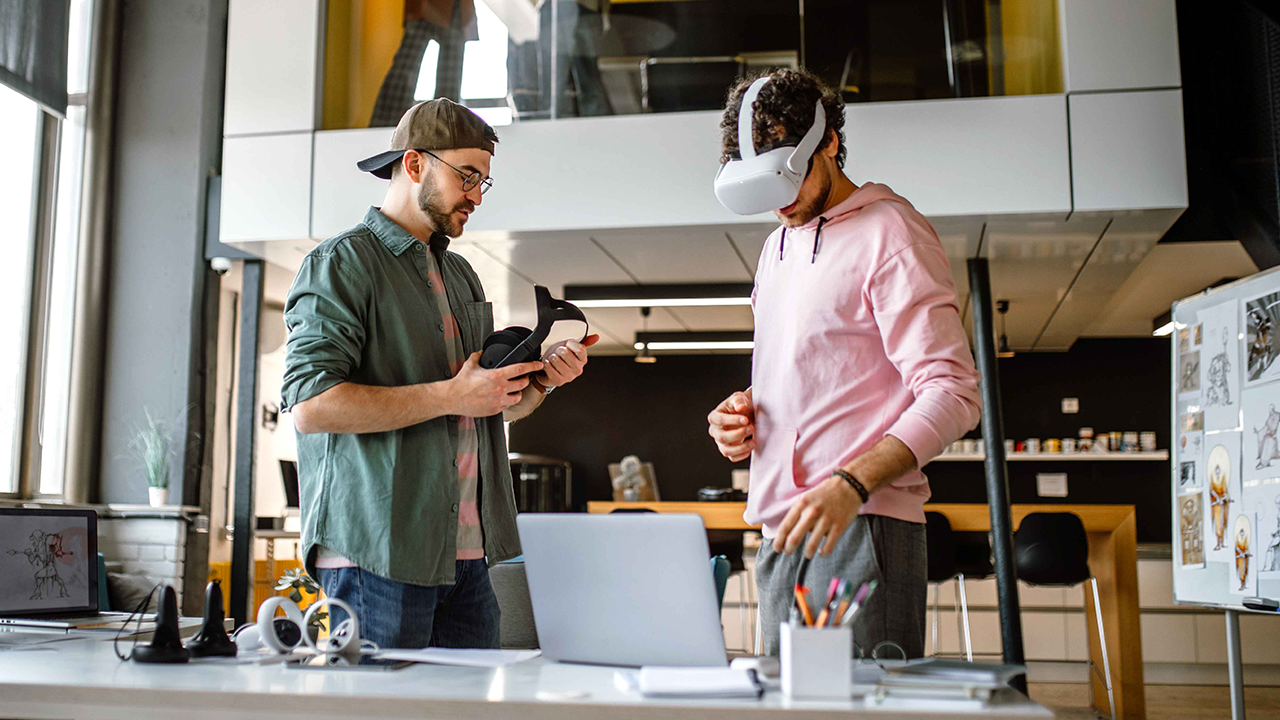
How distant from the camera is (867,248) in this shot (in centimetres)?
161

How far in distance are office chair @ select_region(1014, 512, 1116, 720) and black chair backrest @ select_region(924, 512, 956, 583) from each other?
341 millimetres

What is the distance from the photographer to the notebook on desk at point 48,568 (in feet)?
6.61

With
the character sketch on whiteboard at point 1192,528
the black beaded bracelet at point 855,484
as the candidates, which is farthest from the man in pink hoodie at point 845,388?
the character sketch on whiteboard at point 1192,528

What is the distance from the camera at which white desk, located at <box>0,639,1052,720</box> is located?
105 centimetres

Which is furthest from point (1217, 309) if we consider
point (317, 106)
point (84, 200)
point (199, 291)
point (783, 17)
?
point (84, 200)

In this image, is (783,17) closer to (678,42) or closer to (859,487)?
(678,42)

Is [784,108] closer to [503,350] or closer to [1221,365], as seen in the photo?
[503,350]

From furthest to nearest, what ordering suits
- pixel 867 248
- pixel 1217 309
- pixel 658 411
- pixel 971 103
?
pixel 658 411 < pixel 971 103 < pixel 1217 309 < pixel 867 248

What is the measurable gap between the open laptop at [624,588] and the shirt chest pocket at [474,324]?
0.71 metres

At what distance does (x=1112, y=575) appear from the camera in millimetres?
5445

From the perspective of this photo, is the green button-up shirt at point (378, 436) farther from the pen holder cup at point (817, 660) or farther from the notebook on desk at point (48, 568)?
the pen holder cup at point (817, 660)

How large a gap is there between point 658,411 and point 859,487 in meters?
7.64

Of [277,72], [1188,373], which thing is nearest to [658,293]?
[277,72]

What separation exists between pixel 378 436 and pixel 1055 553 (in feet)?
14.2
